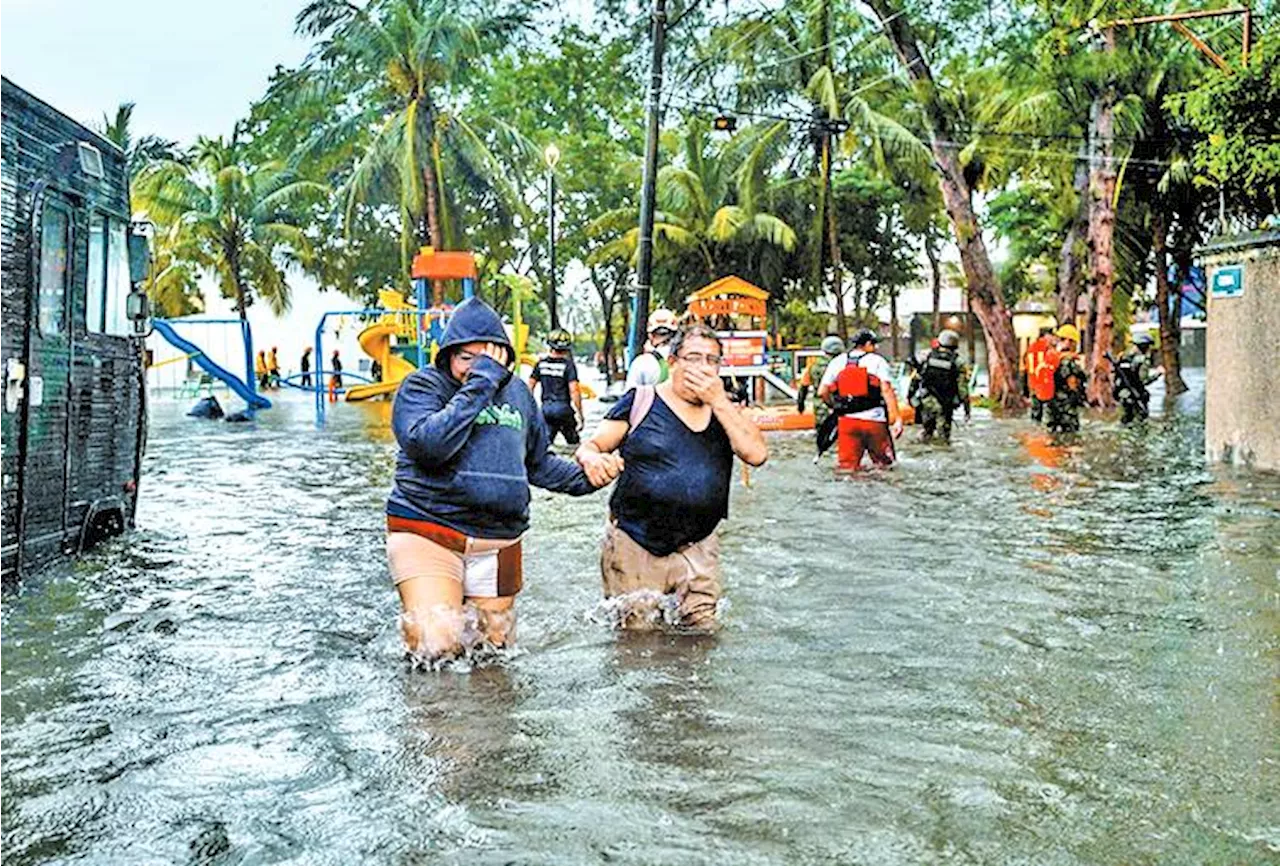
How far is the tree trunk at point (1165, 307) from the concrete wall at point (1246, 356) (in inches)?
846

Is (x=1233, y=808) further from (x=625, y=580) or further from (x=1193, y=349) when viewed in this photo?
(x=1193, y=349)

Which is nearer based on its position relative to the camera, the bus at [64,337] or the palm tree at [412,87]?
the bus at [64,337]

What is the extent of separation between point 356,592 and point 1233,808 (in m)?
5.59

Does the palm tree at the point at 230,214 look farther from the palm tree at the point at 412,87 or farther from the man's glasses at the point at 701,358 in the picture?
the man's glasses at the point at 701,358

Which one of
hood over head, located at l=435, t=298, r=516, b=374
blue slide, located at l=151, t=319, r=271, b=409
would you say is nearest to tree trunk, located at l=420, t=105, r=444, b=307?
blue slide, located at l=151, t=319, r=271, b=409

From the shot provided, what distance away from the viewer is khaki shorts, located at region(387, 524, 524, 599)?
6.55m

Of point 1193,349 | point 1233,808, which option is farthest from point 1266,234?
point 1193,349

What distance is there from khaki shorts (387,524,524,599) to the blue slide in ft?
71.8

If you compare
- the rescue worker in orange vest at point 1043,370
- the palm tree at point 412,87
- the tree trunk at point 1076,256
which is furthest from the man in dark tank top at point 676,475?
the palm tree at point 412,87

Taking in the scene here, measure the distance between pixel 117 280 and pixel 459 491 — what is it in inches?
208

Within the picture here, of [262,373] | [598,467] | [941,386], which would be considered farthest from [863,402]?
[262,373]

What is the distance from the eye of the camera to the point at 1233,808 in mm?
4793

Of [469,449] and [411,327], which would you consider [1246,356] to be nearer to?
[469,449]

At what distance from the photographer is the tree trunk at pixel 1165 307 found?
38281 mm
